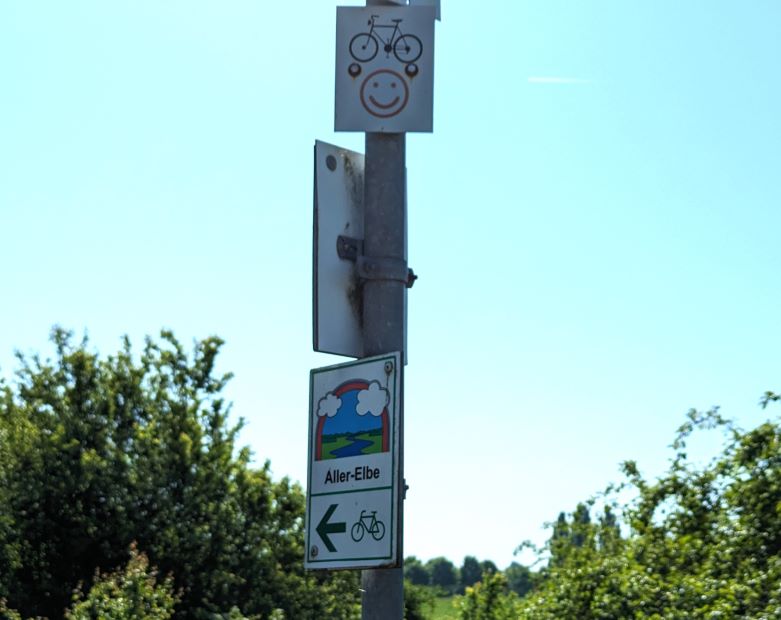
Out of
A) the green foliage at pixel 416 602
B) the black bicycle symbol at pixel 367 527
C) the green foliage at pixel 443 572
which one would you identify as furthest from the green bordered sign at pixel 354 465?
the green foliage at pixel 443 572

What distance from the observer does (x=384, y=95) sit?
12.5 feet

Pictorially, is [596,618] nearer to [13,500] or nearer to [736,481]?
[736,481]

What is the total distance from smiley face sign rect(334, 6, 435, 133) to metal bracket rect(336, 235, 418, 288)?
0.35 m

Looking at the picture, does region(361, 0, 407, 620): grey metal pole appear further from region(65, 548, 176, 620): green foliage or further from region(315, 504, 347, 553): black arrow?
region(65, 548, 176, 620): green foliage

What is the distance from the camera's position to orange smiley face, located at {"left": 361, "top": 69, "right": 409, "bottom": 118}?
12.5 ft

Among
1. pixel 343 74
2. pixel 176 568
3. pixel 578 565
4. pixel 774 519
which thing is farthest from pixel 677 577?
pixel 176 568

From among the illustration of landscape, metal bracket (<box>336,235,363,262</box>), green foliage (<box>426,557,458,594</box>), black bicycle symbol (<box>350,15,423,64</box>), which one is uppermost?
green foliage (<box>426,557,458,594</box>)

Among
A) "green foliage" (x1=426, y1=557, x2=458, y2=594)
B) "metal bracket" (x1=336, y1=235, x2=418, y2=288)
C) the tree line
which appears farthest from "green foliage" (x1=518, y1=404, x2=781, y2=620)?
"green foliage" (x1=426, y1=557, x2=458, y2=594)

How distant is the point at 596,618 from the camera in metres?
14.8

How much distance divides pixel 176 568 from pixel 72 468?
315 centimetres

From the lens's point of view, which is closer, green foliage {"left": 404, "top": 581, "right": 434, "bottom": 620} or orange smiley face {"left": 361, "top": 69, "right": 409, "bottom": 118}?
orange smiley face {"left": 361, "top": 69, "right": 409, "bottom": 118}

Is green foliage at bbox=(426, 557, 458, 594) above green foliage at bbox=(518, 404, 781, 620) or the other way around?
above

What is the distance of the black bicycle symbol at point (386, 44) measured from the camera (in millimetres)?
3836

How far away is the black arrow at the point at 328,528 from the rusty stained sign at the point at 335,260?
1.59 ft
